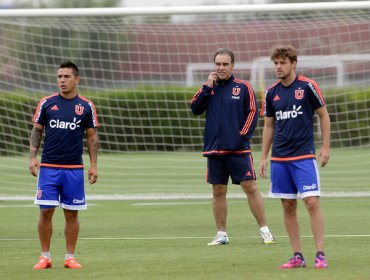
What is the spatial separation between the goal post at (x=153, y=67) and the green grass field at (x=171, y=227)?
929 mm

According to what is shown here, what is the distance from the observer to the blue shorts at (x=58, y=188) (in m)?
10.2

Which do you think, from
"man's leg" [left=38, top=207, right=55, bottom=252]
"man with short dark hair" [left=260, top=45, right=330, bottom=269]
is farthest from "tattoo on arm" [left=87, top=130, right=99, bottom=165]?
"man with short dark hair" [left=260, top=45, right=330, bottom=269]

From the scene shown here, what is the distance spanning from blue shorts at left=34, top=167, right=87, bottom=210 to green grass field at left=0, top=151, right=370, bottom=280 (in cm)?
60

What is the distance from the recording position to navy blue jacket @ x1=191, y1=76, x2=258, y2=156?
483 inches

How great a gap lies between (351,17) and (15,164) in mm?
7953

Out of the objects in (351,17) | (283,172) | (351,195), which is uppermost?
(351,17)

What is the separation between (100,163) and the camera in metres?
23.2

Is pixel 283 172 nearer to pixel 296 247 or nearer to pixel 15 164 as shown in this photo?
pixel 296 247

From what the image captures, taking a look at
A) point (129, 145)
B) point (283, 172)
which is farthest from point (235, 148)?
point (129, 145)

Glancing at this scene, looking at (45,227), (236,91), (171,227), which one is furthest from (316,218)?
(171,227)

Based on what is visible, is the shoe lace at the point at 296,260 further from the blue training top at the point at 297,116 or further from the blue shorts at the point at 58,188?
the blue shorts at the point at 58,188

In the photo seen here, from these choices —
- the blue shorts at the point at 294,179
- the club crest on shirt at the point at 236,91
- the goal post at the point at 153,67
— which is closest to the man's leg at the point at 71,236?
the blue shorts at the point at 294,179

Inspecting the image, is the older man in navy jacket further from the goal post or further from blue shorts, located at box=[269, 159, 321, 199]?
the goal post

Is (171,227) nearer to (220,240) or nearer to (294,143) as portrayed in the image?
(220,240)
